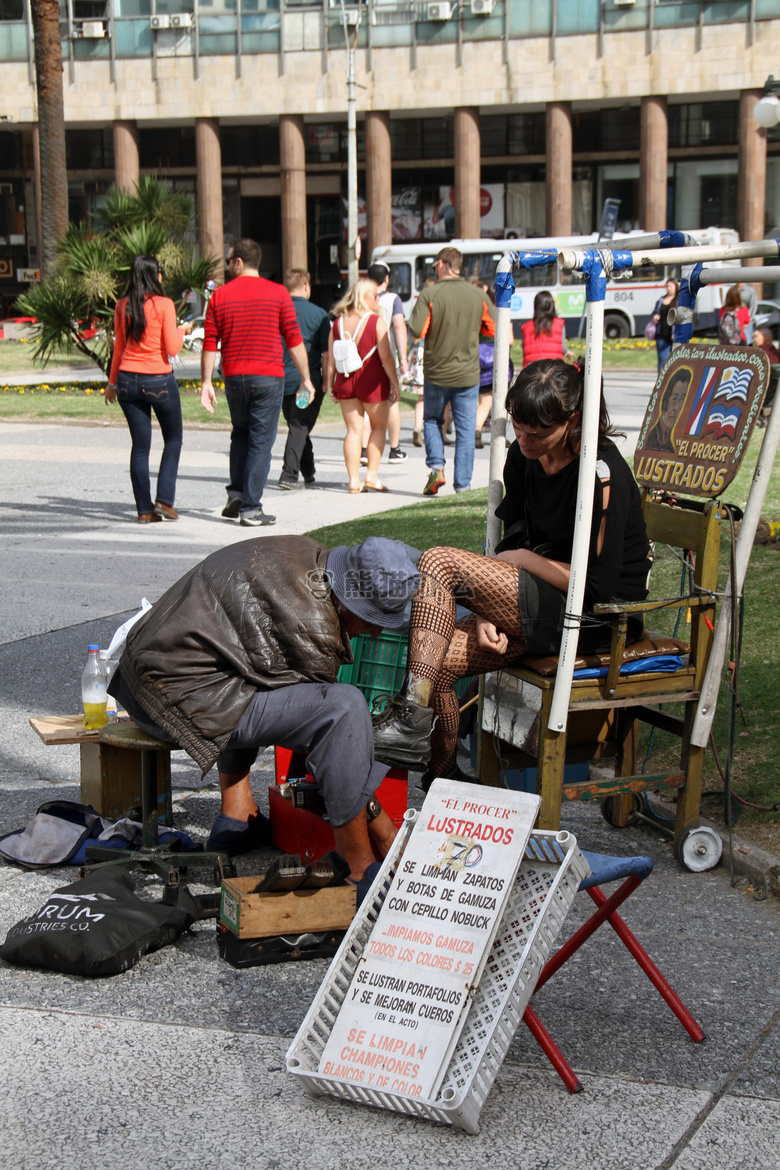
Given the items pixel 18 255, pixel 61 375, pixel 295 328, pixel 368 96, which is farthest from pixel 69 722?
pixel 18 255

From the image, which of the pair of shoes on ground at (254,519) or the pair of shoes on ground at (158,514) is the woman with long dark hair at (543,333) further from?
the pair of shoes on ground at (158,514)

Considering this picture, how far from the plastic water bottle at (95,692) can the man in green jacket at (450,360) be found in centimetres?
664

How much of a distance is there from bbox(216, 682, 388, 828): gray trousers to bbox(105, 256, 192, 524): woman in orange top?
20.1 ft

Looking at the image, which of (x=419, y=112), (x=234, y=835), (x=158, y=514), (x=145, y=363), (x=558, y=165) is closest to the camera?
(x=234, y=835)

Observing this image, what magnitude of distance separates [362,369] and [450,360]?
0.73m

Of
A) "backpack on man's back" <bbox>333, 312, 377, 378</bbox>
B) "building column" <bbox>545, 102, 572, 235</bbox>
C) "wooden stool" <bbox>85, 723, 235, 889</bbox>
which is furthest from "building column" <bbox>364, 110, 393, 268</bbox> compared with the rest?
"wooden stool" <bbox>85, 723, 235, 889</bbox>

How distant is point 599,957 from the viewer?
364 cm

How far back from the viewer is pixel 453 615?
4141mm

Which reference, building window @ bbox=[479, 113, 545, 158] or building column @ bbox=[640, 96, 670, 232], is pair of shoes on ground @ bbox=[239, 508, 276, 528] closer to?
building column @ bbox=[640, 96, 670, 232]

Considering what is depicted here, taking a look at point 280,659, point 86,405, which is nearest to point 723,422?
point 280,659

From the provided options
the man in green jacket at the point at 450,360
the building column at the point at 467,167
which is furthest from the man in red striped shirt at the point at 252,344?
the building column at the point at 467,167

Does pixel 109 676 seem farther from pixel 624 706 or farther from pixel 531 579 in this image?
pixel 624 706

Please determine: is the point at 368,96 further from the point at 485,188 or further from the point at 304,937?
the point at 304,937

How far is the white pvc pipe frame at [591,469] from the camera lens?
3.71 metres
